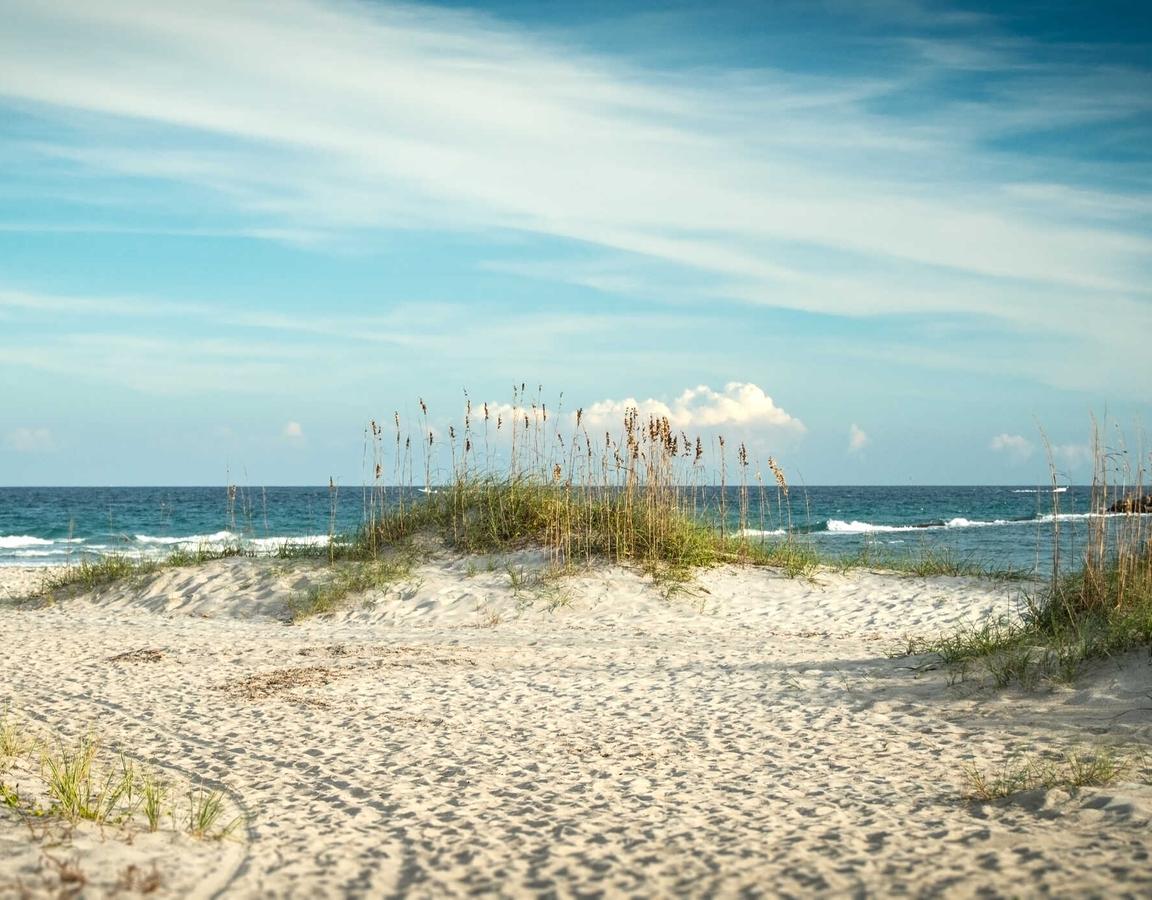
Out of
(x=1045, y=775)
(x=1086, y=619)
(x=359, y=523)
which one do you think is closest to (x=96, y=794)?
(x=1045, y=775)

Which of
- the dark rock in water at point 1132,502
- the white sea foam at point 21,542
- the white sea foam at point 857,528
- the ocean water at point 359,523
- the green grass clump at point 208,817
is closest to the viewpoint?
the green grass clump at point 208,817

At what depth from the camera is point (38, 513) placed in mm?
46656

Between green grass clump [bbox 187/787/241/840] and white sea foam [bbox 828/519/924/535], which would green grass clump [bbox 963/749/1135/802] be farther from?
white sea foam [bbox 828/519/924/535]

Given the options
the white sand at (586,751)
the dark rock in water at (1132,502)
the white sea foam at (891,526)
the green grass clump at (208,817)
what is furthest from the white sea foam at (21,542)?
the dark rock in water at (1132,502)

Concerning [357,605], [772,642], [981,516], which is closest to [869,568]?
[772,642]

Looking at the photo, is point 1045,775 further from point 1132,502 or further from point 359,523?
point 359,523

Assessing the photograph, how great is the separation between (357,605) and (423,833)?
8.39 metres

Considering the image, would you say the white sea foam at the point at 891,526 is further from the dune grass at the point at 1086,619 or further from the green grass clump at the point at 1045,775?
the green grass clump at the point at 1045,775

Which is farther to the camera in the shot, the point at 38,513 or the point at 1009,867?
the point at 38,513

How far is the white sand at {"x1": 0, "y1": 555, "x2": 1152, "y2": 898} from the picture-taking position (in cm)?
416

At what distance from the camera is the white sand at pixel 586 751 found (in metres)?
4.16

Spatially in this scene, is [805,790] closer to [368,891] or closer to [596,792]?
[596,792]

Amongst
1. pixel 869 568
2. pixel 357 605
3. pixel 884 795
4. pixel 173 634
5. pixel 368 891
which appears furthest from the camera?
pixel 869 568

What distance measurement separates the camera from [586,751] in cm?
616
